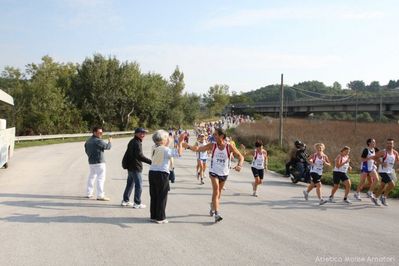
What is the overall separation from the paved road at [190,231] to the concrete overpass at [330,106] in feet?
129

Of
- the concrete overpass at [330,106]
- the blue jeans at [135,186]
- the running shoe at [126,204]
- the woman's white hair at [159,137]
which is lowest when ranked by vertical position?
the running shoe at [126,204]

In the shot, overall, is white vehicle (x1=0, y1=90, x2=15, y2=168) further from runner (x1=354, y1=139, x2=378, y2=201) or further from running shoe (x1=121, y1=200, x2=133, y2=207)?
runner (x1=354, y1=139, x2=378, y2=201)

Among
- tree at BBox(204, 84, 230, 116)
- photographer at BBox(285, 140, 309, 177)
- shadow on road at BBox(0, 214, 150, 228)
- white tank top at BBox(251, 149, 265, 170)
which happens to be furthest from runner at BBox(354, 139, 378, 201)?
tree at BBox(204, 84, 230, 116)

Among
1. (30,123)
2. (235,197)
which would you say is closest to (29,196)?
(235,197)

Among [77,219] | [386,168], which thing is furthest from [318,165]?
[77,219]

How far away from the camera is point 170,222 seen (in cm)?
884

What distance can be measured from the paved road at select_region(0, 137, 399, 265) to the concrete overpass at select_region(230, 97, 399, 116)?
39.4 m

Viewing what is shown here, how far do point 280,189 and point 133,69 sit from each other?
46.4 m

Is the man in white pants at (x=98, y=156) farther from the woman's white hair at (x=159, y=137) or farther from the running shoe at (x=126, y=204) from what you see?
the woman's white hair at (x=159, y=137)

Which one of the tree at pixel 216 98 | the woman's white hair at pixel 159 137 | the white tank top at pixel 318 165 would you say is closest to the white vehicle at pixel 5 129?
the woman's white hair at pixel 159 137

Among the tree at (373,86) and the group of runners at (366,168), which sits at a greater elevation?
the tree at (373,86)

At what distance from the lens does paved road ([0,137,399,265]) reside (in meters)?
6.51

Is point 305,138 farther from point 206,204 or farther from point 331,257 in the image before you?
point 331,257

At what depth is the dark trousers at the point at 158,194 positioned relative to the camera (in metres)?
8.73
